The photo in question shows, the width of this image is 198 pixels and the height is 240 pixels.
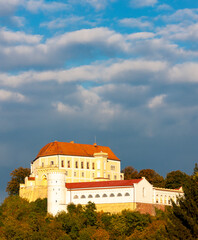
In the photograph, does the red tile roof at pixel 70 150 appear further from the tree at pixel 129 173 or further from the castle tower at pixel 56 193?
the castle tower at pixel 56 193

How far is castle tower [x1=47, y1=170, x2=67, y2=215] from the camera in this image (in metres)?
85.4

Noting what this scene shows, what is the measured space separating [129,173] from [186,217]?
79.0 m

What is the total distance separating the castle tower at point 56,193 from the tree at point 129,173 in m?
27.3

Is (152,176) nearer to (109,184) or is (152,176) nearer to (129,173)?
(129,173)

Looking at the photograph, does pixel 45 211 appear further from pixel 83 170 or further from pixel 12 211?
pixel 83 170

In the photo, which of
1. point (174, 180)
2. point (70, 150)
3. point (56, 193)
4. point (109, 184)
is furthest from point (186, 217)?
point (70, 150)

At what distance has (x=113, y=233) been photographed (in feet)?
250

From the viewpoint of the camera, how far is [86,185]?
283ft

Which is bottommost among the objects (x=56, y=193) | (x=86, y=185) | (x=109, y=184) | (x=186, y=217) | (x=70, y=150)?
(x=186, y=217)

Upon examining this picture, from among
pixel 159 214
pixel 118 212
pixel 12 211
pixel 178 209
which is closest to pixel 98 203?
pixel 118 212

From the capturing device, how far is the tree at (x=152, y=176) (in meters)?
105

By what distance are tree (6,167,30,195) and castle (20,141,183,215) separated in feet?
7.20

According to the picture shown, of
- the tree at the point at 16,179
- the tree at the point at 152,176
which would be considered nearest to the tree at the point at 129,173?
the tree at the point at 152,176

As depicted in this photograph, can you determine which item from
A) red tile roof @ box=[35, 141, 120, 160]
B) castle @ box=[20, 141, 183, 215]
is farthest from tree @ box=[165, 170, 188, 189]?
red tile roof @ box=[35, 141, 120, 160]
